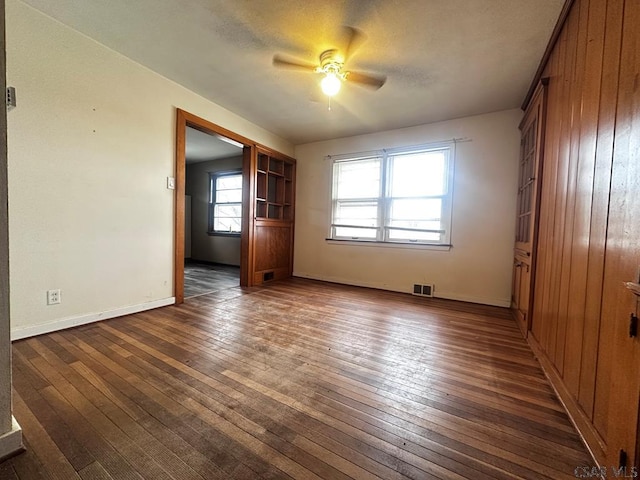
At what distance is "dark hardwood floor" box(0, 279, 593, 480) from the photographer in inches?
40.4

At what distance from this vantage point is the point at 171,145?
295 centimetres

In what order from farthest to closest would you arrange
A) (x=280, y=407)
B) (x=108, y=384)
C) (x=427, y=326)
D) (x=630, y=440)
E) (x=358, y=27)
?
(x=427, y=326)
(x=358, y=27)
(x=108, y=384)
(x=280, y=407)
(x=630, y=440)

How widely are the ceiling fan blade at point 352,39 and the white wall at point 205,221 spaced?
14.1 ft

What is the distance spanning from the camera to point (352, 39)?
2.09 meters

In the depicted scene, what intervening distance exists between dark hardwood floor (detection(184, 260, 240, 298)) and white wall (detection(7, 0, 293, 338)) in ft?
2.74

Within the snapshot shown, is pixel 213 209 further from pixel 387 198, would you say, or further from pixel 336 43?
pixel 336 43

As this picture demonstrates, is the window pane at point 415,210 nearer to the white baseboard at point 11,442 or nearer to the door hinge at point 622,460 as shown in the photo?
the door hinge at point 622,460

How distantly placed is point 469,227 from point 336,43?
2812 mm

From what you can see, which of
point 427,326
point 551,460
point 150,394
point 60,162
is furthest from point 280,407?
point 60,162

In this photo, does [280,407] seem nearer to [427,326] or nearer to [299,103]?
[427,326]

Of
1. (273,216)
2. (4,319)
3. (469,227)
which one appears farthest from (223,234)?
(4,319)

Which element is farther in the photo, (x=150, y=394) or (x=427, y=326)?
(x=427, y=326)

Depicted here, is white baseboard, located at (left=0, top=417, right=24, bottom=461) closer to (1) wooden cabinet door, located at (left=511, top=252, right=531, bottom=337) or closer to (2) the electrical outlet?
(2) the electrical outlet

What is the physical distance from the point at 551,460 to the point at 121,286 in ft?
11.1
